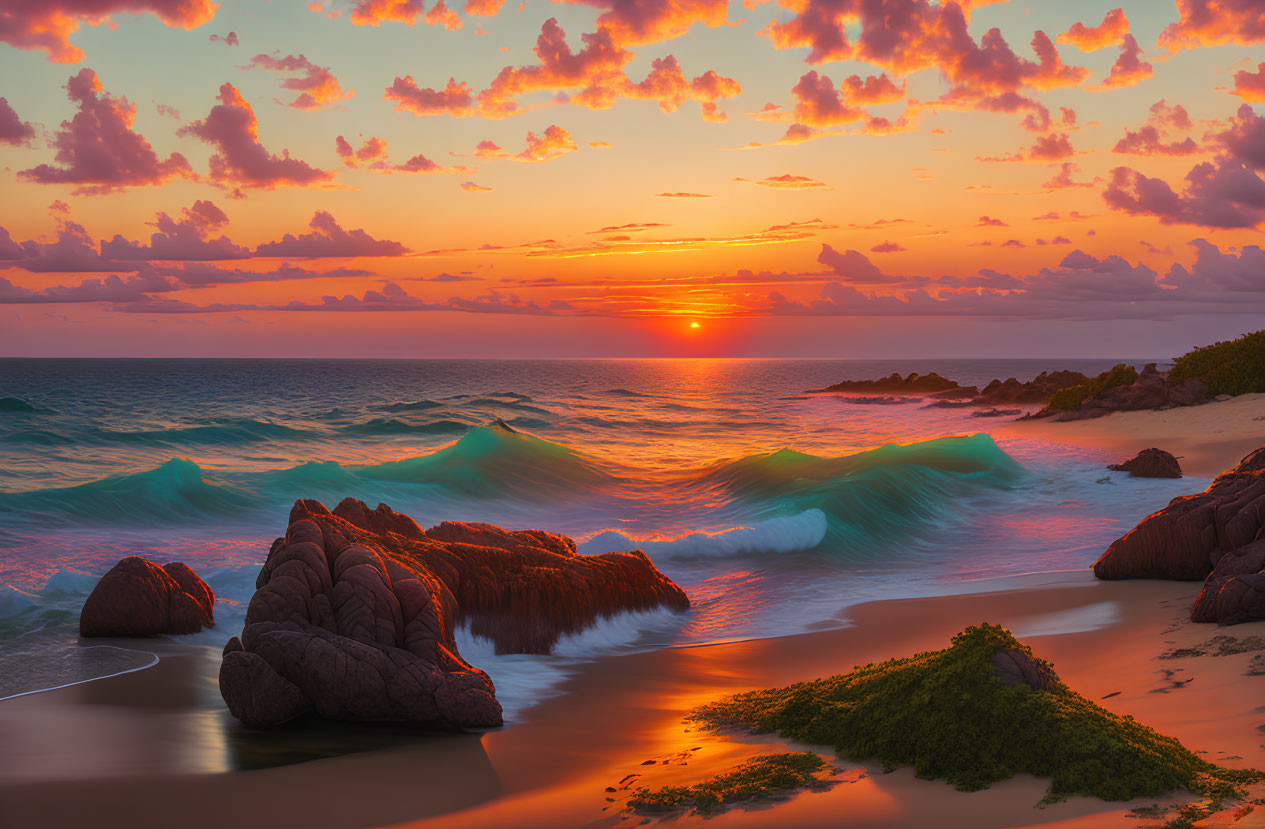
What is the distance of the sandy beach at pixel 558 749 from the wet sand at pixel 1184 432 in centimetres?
1877

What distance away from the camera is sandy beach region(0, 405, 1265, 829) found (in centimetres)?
433

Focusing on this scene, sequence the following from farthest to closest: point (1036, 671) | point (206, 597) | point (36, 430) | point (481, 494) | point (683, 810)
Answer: point (36, 430), point (481, 494), point (206, 597), point (1036, 671), point (683, 810)

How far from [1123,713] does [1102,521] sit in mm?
12940

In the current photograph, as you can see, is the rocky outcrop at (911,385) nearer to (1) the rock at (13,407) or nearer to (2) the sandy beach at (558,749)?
(1) the rock at (13,407)

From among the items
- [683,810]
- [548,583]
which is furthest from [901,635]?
[683,810]

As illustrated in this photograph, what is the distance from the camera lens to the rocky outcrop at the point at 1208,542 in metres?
7.82

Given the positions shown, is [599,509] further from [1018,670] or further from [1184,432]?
[1184,432]

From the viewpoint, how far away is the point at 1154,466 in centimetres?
2138

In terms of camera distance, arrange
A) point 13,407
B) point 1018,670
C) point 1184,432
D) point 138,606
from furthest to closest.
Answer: point 13,407 → point 1184,432 → point 138,606 → point 1018,670

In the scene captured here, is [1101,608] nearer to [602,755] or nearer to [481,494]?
[602,755]

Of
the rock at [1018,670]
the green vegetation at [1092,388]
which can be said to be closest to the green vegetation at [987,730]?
the rock at [1018,670]

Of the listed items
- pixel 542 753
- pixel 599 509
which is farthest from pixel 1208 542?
pixel 599 509

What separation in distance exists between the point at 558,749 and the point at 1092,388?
147 ft

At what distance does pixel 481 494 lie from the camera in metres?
24.0
